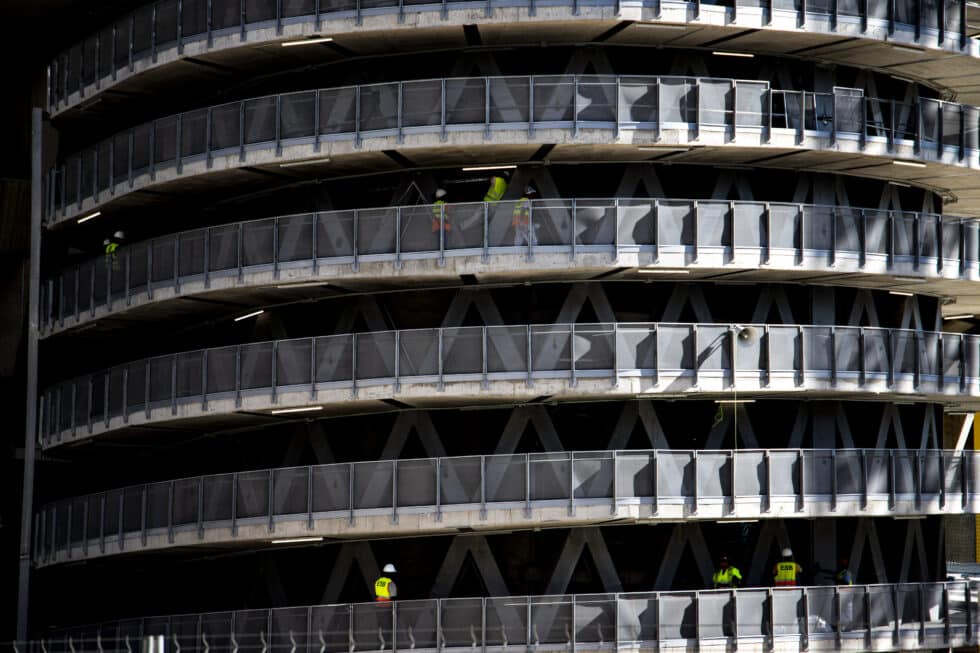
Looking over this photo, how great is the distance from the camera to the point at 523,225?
136 feet

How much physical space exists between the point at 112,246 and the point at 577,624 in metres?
18.2

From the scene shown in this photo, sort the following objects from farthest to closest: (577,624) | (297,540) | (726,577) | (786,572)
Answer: (297,540) < (786,572) < (726,577) < (577,624)

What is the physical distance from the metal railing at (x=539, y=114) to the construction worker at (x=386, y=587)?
10.6 m

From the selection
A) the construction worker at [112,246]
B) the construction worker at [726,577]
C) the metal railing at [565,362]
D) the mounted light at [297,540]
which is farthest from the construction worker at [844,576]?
the construction worker at [112,246]

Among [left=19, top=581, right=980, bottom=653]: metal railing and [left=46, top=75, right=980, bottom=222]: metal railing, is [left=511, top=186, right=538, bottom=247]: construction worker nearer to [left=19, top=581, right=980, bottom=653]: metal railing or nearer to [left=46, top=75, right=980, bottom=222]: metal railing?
[left=46, top=75, right=980, bottom=222]: metal railing

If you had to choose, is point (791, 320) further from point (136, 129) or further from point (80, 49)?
point (80, 49)

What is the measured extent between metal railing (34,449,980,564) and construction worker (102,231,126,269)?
7.09 meters

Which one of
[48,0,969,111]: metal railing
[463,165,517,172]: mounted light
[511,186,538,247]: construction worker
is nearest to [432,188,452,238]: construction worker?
[511,186,538,247]: construction worker

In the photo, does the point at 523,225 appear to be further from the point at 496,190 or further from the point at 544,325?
the point at 544,325

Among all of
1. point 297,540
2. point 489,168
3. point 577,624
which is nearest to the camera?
point 577,624

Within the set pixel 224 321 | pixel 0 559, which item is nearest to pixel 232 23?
pixel 224 321

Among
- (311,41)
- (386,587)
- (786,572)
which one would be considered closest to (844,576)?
(786,572)

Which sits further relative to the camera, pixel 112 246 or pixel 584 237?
pixel 112 246

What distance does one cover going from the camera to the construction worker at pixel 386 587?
4053cm
